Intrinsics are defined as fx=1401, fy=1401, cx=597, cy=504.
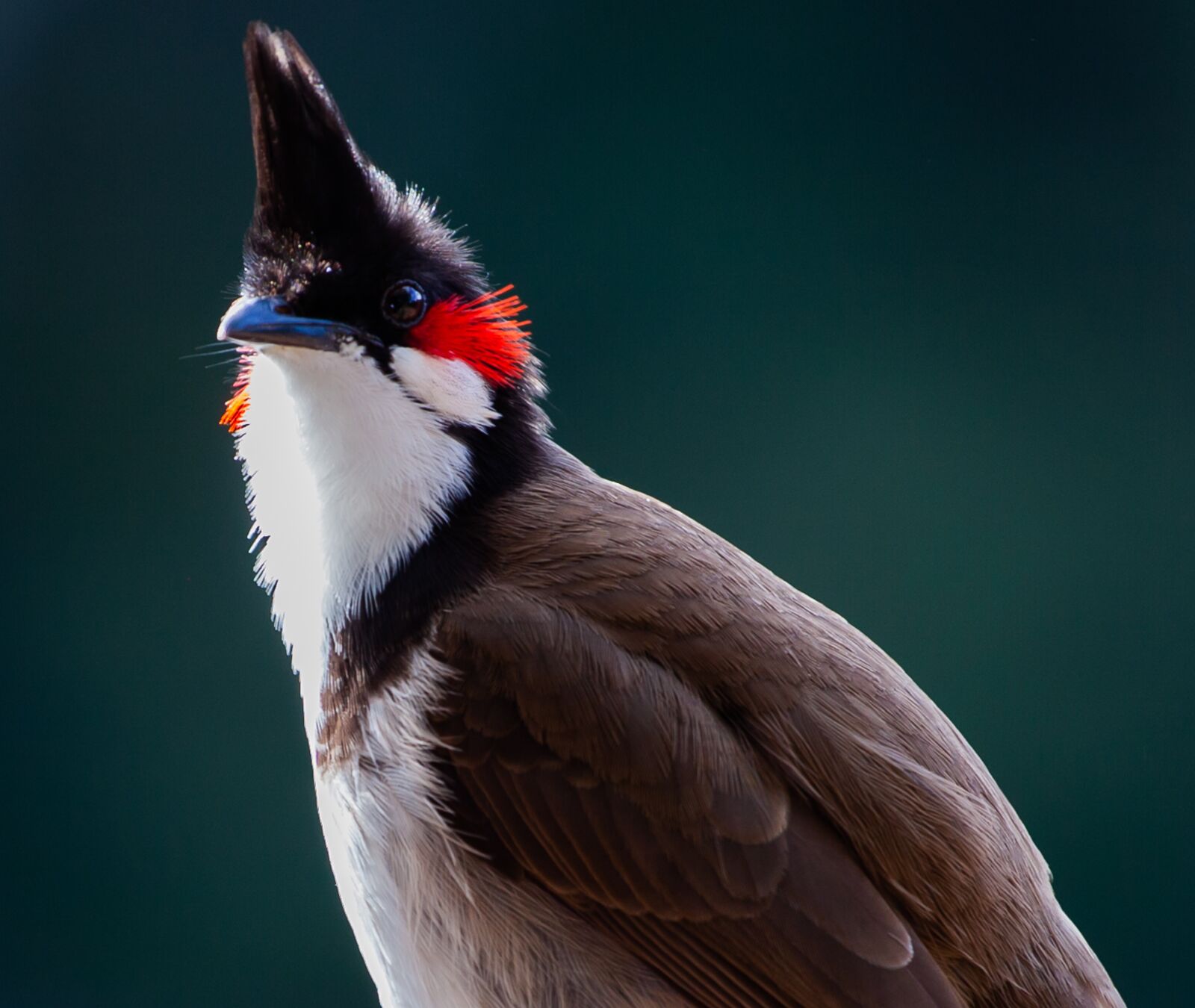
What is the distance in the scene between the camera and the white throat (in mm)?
1264

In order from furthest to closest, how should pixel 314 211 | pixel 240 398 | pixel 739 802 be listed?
pixel 240 398 < pixel 314 211 < pixel 739 802

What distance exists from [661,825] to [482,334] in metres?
0.49

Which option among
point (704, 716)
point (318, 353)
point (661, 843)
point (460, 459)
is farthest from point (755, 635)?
point (318, 353)

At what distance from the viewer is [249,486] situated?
140 cm

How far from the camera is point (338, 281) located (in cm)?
126

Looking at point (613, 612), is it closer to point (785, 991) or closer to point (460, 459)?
point (460, 459)

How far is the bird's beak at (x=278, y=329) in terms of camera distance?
1.20m

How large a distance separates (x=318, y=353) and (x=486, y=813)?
0.43 m

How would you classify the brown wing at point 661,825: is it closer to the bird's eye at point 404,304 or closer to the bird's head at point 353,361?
the bird's head at point 353,361

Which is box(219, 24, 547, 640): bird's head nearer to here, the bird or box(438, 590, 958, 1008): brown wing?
the bird

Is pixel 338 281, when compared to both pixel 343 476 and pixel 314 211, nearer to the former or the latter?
pixel 314 211

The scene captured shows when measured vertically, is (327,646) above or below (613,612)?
below

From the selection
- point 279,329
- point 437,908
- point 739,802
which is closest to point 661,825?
point 739,802

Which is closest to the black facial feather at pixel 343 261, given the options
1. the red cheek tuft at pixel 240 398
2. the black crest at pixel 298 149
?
the black crest at pixel 298 149
